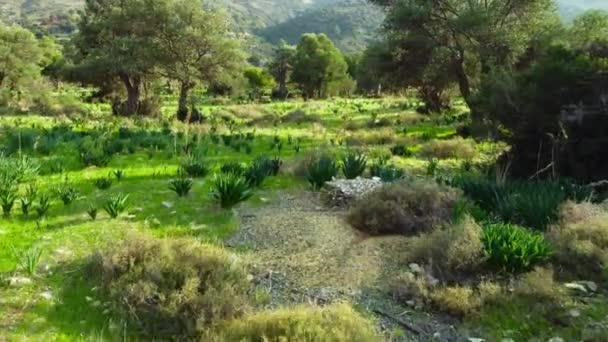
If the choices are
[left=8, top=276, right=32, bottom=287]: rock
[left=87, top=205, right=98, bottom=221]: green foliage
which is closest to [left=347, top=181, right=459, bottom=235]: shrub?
[left=87, top=205, right=98, bottom=221]: green foliage

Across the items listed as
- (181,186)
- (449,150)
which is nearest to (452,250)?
(181,186)

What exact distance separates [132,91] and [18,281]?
Answer: 73.7ft

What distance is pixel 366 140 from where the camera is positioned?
17.5 meters

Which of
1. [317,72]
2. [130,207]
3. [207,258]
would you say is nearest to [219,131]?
[130,207]

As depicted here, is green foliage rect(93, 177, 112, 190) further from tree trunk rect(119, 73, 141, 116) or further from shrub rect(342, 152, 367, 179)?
tree trunk rect(119, 73, 141, 116)

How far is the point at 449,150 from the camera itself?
49.4 feet

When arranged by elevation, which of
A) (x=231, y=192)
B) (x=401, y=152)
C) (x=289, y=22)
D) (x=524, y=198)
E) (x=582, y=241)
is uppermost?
(x=289, y=22)

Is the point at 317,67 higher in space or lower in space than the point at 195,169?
higher

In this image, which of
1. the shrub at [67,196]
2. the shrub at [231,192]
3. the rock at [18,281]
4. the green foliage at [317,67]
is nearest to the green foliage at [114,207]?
the shrub at [67,196]

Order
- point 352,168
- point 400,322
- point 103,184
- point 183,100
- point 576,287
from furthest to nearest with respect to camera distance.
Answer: point 183,100
point 352,168
point 103,184
point 576,287
point 400,322

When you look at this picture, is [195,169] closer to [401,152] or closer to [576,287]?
[401,152]

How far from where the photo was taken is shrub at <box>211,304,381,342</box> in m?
4.06

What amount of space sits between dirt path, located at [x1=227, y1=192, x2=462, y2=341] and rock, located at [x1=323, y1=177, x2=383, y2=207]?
0.31 metres

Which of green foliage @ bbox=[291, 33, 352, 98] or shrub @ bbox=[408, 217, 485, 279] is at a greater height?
green foliage @ bbox=[291, 33, 352, 98]
